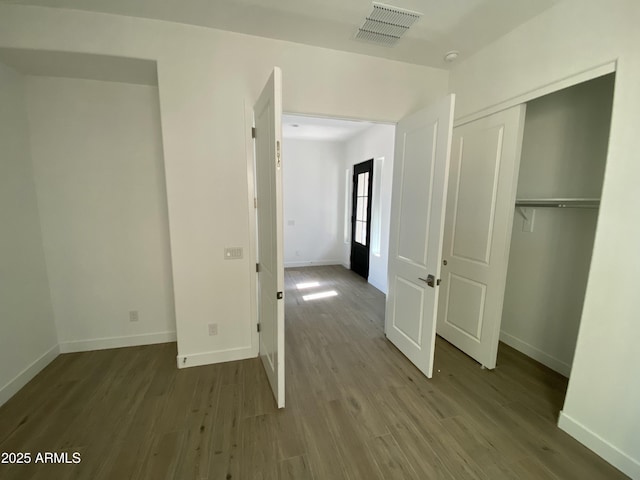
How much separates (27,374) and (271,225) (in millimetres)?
2358

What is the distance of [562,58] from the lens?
5.63ft

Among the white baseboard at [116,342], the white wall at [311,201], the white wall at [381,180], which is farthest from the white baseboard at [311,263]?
the white baseboard at [116,342]

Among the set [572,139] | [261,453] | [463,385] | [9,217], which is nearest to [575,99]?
[572,139]

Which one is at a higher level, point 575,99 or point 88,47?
point 88,47

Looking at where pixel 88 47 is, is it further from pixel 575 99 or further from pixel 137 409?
pixel 575 99

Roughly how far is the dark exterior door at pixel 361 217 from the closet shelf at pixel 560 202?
265cm

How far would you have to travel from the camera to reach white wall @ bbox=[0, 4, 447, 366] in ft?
6.17

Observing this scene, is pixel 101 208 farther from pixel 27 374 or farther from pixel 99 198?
pixel 27 374

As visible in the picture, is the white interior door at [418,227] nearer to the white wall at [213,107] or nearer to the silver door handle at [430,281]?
the silver door handle at [430,281]

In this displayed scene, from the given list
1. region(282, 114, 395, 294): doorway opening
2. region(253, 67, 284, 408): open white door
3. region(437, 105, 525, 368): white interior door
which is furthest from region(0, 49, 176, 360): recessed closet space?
region(437, 105, 525, 368): white interior door

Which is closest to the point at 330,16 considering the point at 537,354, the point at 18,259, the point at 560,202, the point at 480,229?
the point at 480,229

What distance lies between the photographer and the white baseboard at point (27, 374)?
1861 millimetres

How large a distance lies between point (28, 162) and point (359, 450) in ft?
11.1

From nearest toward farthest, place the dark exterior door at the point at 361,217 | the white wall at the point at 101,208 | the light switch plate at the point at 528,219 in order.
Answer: the white wall at the point at 101,208
the light switch plate at the point at 528,219
the dark exterior door at the point at 361,217
